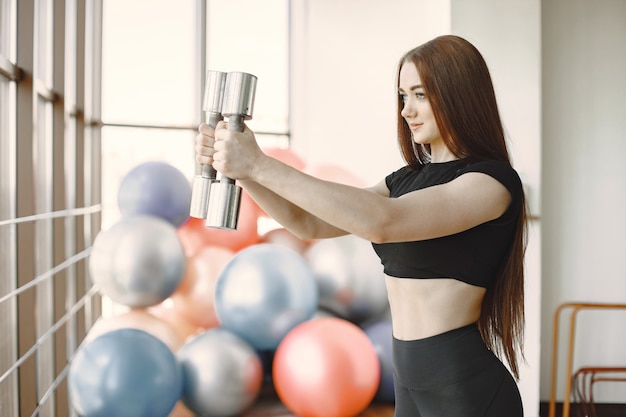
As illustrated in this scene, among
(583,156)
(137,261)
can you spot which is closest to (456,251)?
(137,261)

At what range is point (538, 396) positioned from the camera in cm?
347

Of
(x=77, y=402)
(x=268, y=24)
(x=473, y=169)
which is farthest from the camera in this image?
(x=268, y=24)

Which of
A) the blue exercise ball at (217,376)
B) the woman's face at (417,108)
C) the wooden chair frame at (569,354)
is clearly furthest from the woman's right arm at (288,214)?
the wooden chair frame at (569,354)

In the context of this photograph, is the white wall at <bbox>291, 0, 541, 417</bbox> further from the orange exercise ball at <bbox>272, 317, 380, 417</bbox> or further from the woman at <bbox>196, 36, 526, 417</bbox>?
the woman at <bbox>196, 36, 526, 417</bbox>

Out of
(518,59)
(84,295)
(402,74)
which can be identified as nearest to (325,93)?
(518,59)

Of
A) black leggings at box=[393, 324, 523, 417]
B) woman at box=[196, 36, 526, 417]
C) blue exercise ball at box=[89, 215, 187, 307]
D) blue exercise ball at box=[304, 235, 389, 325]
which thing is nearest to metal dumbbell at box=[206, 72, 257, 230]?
woman at box=[196, 36, 526, 417]

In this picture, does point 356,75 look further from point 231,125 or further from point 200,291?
point 231,125

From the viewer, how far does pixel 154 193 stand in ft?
9.76

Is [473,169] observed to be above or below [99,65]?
below

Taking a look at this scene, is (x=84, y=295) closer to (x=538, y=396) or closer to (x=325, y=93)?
(x=325, y=93)

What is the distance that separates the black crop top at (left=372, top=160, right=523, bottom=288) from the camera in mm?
1118

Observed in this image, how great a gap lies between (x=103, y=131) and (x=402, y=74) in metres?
3.46

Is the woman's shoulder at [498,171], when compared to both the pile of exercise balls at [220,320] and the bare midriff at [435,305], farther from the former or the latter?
the pile of exercise balls at [220,320]

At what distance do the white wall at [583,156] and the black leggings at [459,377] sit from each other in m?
2.78
